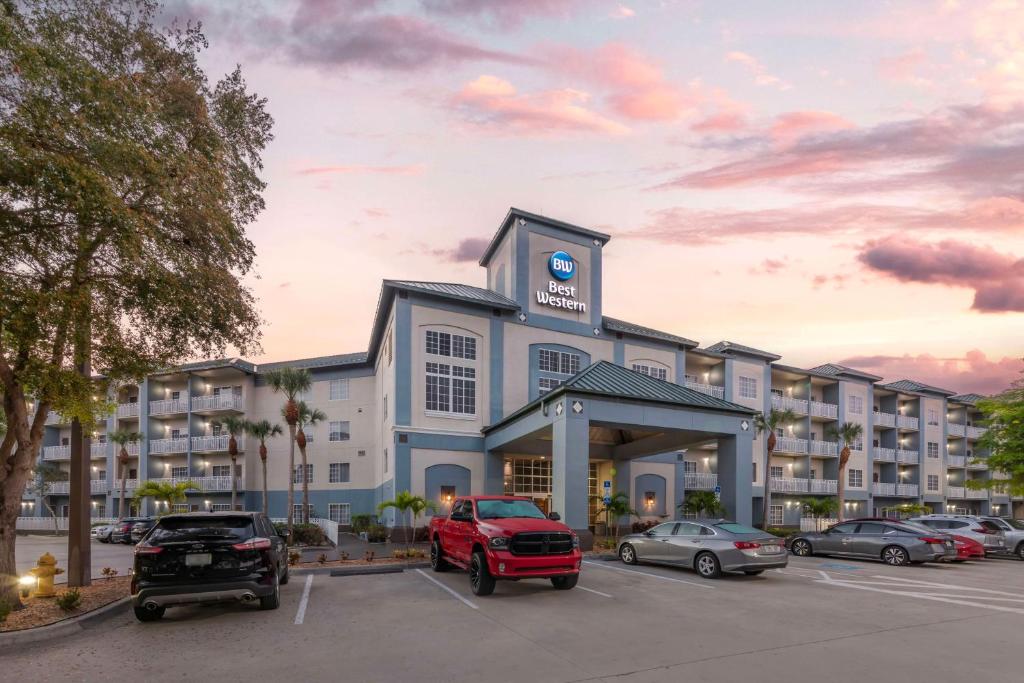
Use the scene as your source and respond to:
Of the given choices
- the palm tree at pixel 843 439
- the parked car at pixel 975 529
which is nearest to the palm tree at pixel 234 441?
the parked car at pixel 975 529

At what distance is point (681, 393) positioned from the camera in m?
23.8

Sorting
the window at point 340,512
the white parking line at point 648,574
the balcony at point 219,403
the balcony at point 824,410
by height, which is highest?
the balcony at point 219,403

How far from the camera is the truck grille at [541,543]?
12609 millimetres

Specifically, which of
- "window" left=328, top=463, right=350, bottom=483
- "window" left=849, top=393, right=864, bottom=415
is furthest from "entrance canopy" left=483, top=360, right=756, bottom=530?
"window" left=849, top=393, right=864, bottom=415

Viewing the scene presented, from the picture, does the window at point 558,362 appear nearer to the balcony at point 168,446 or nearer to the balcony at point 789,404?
the balcony at point 789,404

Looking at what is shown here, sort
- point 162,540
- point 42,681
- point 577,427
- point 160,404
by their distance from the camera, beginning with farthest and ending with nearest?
point 160,404 → point 577,427 → point 162,540 → point 42,681

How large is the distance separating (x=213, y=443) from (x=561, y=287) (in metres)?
26.8

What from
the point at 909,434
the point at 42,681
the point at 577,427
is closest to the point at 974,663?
the point at 42,681

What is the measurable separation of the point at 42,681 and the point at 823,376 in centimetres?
5020

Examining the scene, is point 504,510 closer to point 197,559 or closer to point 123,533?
point 197,559

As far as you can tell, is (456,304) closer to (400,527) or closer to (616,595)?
(400,527)

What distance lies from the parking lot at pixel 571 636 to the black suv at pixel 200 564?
455 mm

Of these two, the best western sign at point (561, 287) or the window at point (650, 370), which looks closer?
the best western sign at point (561, 287)

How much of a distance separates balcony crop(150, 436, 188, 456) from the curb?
37418 millimetres
